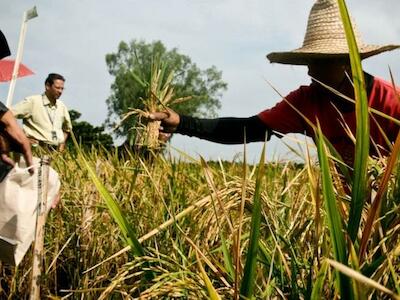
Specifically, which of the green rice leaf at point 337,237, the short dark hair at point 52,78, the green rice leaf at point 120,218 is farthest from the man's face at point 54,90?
the green rice leaf at point 337,237

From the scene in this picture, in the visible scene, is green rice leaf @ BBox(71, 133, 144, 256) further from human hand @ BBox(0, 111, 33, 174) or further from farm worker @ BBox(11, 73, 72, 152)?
farm worker @ BBox(11, 73, 72, 152)

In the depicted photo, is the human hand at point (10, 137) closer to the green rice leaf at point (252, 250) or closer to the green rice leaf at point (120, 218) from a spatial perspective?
the green rice leaf at point (120, 218)

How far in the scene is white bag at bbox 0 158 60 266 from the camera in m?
1.96

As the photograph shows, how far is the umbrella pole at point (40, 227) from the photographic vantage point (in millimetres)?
1604

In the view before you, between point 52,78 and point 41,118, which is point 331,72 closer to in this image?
point 41,118

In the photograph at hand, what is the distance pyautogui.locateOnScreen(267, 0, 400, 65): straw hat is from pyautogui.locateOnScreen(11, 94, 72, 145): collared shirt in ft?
13.0

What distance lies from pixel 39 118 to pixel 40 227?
14.5 feet

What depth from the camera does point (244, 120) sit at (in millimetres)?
2445

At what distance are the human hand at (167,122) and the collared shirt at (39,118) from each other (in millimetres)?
3972

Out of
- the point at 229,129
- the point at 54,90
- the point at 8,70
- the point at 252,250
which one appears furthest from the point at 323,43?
the point at 8,70

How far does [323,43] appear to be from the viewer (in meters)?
2.12

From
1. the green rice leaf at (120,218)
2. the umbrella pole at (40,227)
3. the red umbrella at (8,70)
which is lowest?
the umbrella pole at (40,227)

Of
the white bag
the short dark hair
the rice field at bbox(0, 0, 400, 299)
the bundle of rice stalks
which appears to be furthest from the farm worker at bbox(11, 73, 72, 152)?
the bundle of rice stalks

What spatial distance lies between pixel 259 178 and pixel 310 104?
1.33 metres
